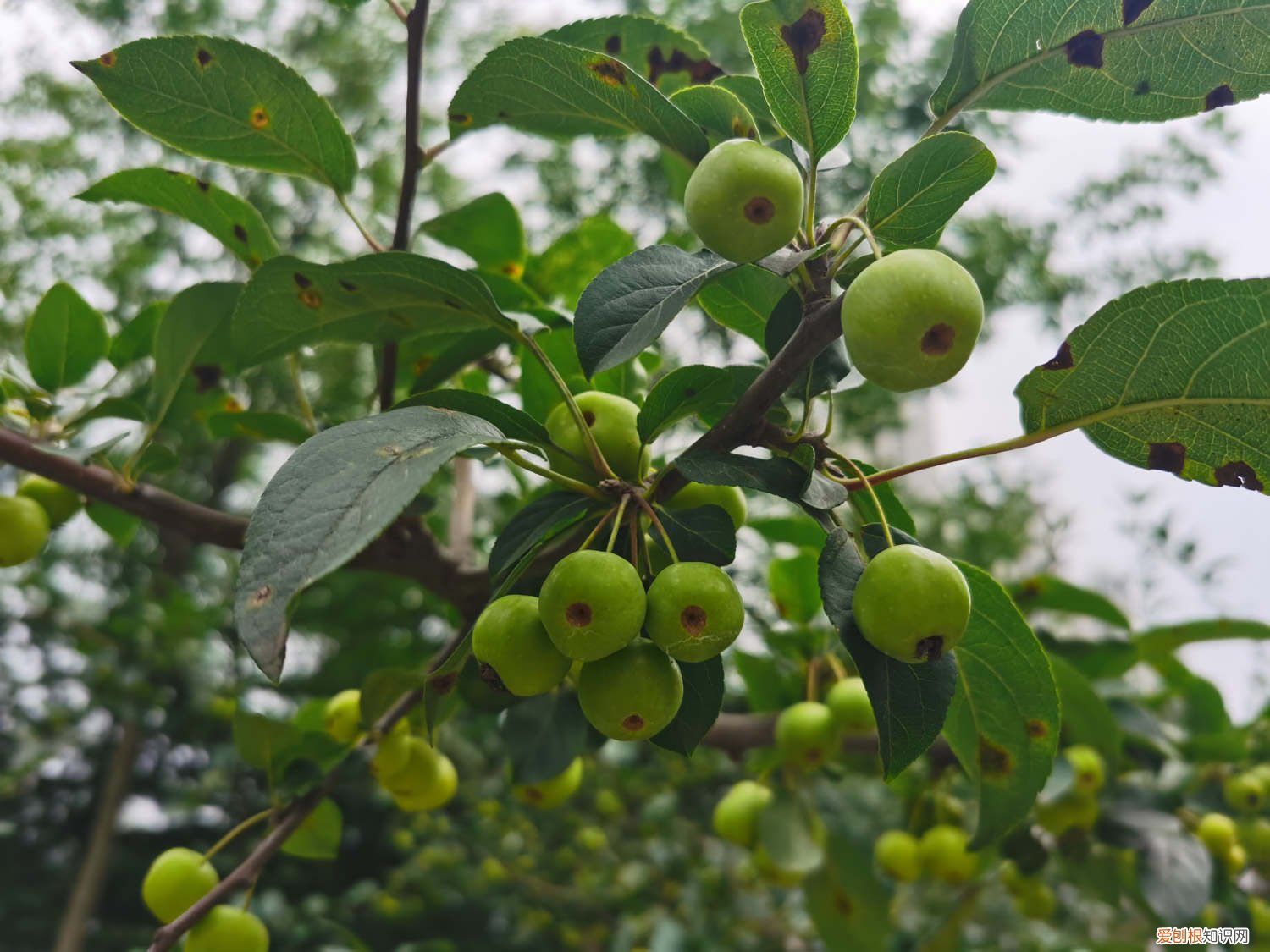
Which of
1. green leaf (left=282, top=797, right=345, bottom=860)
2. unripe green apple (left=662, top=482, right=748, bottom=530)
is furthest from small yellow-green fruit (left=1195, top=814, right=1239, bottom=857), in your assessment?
green leaf (left=282, top=797, right=345, bottom=860)

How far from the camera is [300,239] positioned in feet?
13.2

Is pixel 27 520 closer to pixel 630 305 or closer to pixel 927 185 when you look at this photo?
pixel 630 305

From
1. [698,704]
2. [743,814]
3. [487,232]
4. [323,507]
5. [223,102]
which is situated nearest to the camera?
[323,507]

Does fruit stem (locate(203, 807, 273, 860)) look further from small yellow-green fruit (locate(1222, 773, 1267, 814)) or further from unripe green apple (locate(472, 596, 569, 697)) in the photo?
small yellow-green fruit (locate(1222, 773, 1267, 814))

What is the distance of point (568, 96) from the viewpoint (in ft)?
2.11

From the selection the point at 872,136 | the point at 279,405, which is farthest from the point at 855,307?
the point at 279,405

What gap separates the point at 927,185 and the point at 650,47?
370 millimetres

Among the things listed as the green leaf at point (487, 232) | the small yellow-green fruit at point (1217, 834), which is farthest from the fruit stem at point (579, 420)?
the small yellow-green fruit at point (1217, 834)

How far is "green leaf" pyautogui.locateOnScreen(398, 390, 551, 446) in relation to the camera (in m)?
0.58

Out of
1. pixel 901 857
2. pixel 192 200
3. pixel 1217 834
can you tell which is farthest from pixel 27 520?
pixel 1217 834

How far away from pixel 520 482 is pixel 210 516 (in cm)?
37

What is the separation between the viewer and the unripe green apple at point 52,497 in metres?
0.92

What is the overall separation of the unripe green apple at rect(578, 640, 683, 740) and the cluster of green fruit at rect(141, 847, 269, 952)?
17.6 inches

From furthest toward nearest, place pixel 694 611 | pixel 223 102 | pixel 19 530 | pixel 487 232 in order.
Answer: pixel 487 232, pixel 19 530, pixel 223 102, pixel 694 611
